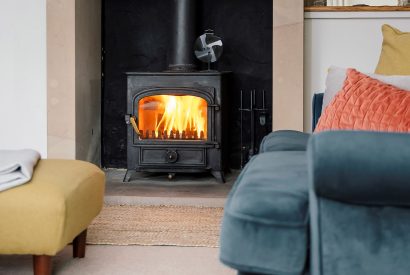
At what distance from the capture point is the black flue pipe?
4.32 metres

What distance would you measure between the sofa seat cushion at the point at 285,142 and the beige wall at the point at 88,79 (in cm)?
179

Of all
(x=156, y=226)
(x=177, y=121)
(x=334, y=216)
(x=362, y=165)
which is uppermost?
(x=177, y=121)

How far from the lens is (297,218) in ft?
5.08

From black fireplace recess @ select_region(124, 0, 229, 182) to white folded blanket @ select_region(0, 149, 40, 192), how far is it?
1.74 metres

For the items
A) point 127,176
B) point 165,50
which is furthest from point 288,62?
point 127,176

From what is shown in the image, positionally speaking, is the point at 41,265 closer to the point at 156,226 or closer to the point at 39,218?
the point at 39,218

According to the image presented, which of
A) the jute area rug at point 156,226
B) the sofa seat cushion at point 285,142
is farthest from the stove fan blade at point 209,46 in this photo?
the sofa seat cushion at point 285,142

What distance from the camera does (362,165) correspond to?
1423mm

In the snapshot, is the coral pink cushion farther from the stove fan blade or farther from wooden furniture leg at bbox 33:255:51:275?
the stove fan blade

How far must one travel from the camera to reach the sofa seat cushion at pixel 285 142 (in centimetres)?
254

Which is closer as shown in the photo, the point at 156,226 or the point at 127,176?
the point at 156,226

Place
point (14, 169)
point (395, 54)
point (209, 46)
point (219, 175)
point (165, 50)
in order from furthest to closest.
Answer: point (165, 50) < point (209, 46) < point (219, 175) < point (395, 54) < point (14, 169)

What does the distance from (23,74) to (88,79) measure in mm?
400

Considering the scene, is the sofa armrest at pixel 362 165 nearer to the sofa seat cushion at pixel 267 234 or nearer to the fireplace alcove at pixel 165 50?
the sofa seat cushion at pixel 267 234
